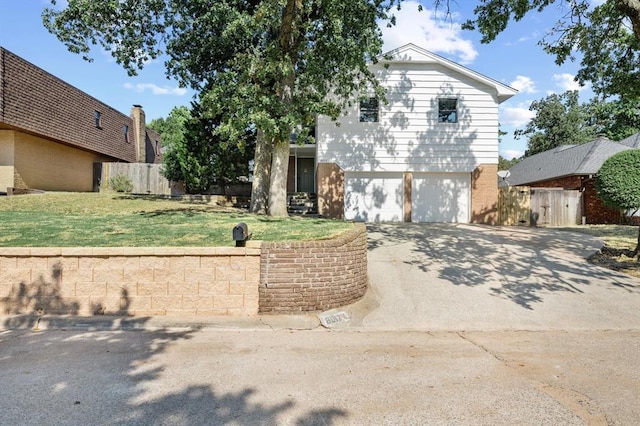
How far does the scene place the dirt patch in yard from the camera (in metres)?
8.73

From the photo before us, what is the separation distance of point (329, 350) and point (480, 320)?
9.45 ft

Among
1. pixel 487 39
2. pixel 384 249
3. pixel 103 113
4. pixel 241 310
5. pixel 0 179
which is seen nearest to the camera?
pixel 241 310

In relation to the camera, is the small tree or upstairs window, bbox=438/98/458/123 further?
upstairs window, bbox=438/98/458/123

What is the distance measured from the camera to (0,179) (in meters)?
15.2

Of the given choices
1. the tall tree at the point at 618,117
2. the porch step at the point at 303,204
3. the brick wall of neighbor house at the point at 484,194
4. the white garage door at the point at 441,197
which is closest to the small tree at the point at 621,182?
the brick wall of neighbor house at the point at 484,194

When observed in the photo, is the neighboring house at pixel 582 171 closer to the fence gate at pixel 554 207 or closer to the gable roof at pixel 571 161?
the gable roof at pixel 571 161

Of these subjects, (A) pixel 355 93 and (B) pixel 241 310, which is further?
(A) pixel 355 93

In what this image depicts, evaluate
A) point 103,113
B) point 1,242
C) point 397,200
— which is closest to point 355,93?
point 397,200

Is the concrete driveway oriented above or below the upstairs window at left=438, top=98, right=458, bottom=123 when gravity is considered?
below

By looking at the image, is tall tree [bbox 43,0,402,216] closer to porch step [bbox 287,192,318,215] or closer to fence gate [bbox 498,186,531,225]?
porch step [bbox 287,192,318,215]

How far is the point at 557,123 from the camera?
37.5 meters

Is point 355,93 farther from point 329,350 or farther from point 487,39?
point 329,350

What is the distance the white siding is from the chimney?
16.1 meters

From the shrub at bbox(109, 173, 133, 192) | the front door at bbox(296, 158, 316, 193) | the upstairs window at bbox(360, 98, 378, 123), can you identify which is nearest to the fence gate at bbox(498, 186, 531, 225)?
the upstairs window at bbox(360, 98, 378, 123)
